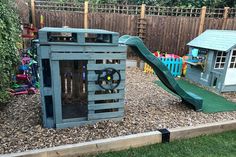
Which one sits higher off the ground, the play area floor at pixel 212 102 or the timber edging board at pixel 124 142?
the timber edging board at pixel 124 142

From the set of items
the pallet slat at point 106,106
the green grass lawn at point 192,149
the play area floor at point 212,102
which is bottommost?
the play area floor at point 212,102

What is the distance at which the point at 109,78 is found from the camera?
3262 mm

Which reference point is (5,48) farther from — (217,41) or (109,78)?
(217,41)

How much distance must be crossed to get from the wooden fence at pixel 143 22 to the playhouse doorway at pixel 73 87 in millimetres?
4406

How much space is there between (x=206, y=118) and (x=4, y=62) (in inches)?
160

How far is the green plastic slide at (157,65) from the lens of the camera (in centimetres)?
357

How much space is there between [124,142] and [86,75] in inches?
46.8

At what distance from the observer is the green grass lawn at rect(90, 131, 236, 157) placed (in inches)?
112

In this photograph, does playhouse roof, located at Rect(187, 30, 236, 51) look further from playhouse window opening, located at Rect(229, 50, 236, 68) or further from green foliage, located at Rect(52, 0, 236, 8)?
green foliage, located at Rect(52, 0, 236, 8)

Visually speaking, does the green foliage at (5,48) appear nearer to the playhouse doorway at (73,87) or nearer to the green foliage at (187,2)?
the playhouse doorway at (73,87)

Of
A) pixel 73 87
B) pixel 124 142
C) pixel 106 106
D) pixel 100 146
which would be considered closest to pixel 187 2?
pixel 73 87

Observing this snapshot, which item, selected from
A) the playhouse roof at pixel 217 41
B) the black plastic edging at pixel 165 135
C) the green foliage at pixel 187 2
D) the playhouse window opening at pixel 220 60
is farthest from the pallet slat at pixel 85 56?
the green foliage at pixel 187 2

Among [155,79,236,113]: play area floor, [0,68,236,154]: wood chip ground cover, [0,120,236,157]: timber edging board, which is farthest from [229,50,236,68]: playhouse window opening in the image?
[0,120,236,157]: timber edging board

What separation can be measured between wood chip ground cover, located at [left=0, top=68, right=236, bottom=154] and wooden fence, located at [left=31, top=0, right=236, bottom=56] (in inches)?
145
